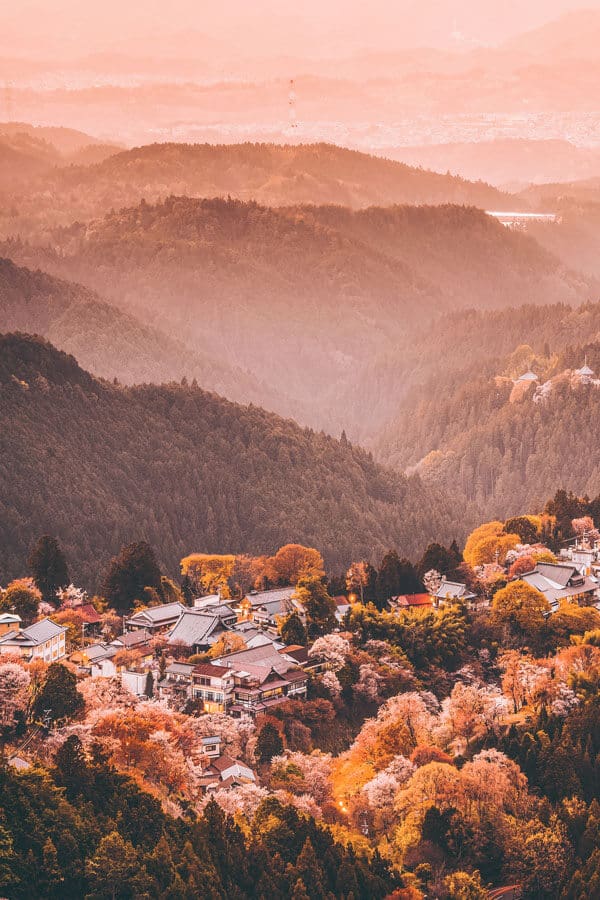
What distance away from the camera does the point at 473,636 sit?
12588 centimetres

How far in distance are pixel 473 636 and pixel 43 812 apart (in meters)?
51.6

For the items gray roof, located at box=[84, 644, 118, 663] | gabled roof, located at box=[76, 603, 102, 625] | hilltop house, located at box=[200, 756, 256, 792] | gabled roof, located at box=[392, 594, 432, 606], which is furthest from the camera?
gabled roof, located at box=[392, 594, 432, 606]

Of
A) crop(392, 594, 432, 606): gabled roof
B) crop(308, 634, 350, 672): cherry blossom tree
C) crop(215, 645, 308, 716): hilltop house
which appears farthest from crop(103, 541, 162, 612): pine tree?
crop(215, 645, 308, 716): hilltop house

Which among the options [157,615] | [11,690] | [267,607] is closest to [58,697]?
[11,690]

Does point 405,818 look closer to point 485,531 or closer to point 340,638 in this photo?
point 340,638

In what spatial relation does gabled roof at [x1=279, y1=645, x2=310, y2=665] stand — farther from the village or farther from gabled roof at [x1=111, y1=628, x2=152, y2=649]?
gabled roof at [x1=111, y1=628, x2=152, y2=649]

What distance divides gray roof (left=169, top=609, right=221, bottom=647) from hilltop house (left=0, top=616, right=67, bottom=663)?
859 centimetres

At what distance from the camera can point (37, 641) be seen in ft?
368

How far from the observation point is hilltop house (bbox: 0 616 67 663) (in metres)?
111

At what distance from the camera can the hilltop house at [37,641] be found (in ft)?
364

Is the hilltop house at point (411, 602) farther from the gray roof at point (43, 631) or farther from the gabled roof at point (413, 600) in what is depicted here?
the gray roof at point (43, 631)

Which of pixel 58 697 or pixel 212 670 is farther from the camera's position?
pixel 212 670

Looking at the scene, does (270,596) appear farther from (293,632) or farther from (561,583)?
(561,583)

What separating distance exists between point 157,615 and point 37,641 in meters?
14.7
